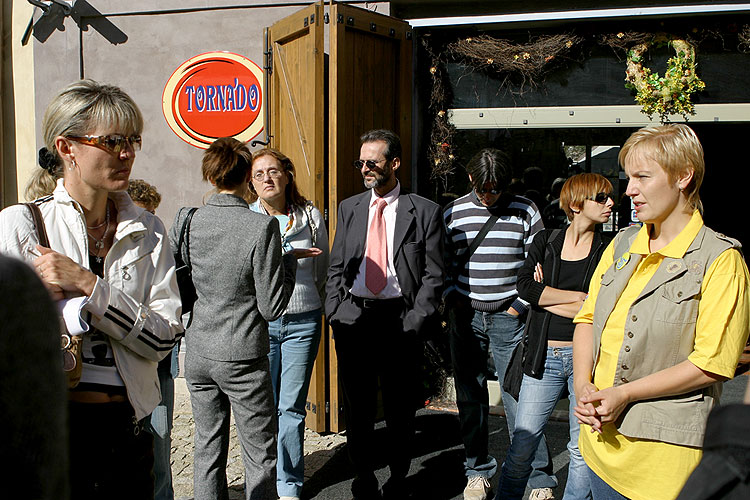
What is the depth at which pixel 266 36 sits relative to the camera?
18.7 feet

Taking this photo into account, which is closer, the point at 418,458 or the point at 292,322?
the point at 292,322

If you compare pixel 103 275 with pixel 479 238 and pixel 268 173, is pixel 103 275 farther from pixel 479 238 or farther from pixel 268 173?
pixel 479 238

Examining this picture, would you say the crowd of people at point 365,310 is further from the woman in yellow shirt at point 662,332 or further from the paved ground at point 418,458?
the paved ground at point 418,458

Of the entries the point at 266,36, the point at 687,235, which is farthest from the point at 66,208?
the point at 266,36

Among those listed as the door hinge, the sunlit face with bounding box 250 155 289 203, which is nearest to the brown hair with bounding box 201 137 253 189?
the sunlit face with bounding box 250 155 289 203

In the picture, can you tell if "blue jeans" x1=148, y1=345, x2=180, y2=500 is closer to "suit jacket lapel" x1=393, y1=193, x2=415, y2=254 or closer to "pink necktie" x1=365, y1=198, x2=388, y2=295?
"pink necktie" x1=365, y1=198, x2=388, y2=295

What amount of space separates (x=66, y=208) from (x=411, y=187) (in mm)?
4091

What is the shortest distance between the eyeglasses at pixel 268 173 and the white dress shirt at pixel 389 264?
24.1 inches

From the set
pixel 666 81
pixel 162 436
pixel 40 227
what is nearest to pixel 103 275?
pixel 40 227

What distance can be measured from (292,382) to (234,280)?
107 centimetres

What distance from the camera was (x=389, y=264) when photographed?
13.2 feet

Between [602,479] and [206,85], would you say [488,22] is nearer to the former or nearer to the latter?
[206,85]

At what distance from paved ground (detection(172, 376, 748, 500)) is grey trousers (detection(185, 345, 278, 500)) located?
869 mm

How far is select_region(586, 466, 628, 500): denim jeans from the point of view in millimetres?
2309
